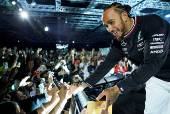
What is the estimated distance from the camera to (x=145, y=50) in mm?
1077

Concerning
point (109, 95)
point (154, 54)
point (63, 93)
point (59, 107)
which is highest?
point (154, 54)

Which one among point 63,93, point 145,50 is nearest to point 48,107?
point 63,93

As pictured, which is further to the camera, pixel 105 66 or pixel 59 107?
pixel 105 66

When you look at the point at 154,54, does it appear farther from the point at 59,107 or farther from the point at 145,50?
the point at 59,107

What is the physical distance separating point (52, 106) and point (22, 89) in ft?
5.99

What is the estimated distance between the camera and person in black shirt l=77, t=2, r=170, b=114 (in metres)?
1.01

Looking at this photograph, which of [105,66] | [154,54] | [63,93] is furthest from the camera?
[105,66]

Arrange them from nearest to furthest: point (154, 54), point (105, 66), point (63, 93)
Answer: point (154, 54) → point (63, 93) → point (105, 66)

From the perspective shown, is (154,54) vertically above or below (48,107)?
above

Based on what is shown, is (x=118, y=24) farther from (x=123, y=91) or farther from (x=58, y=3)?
(x=58, y=3)

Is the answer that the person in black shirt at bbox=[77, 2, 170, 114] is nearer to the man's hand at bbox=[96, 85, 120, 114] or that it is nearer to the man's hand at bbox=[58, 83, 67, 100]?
the man's hand at bbox=[96, 85, 120, 114]

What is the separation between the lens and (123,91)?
111 centimetres

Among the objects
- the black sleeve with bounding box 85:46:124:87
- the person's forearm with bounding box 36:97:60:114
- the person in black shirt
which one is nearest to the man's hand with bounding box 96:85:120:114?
the person in black shirt

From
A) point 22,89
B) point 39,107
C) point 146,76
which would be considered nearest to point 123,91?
point 146,76
